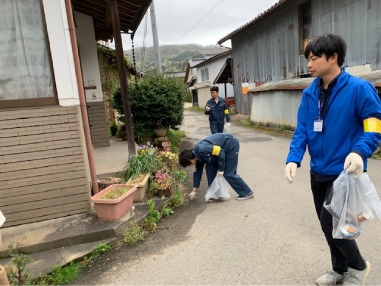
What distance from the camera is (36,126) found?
3510mm

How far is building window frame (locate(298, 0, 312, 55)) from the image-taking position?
11.0 m

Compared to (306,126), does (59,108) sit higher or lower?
higher

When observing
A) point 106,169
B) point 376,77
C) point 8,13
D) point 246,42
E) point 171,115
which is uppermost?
point 246,42

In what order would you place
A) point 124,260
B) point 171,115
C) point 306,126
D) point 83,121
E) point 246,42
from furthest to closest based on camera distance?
point 246,42
point 171,115
point 83,121
point 124,260
point 306,126

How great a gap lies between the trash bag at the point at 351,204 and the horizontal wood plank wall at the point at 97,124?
714 centimetres

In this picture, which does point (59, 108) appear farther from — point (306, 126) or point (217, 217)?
point (306, 126)

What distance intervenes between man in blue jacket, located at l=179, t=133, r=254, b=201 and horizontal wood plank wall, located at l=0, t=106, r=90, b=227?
1.55 m

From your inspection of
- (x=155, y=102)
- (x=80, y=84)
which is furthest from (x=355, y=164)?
(x=155, y=102)

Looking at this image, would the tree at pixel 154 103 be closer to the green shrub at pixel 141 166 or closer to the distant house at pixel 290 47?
the green shrub at pixel 141 166

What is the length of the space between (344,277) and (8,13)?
15.5 ft

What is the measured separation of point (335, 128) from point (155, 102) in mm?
6648

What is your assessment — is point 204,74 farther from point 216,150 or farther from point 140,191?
point 140,191

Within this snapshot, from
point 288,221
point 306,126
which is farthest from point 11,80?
point 288,221

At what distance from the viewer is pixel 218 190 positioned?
14.5 ft
